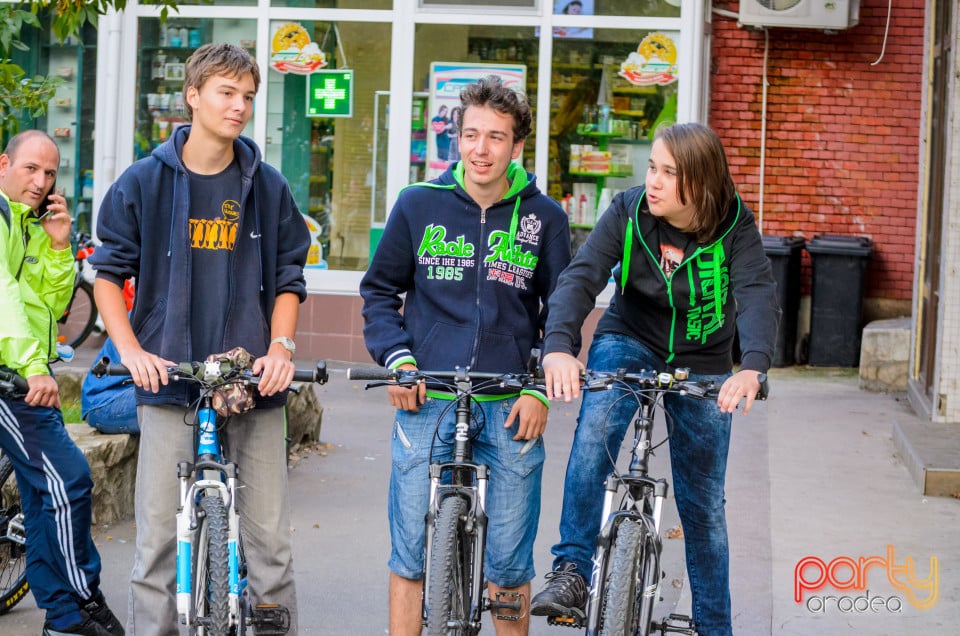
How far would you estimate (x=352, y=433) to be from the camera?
380 inches

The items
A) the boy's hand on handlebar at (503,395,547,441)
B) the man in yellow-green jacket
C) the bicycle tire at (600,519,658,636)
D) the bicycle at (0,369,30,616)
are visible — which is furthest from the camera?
the bicycle at (0,369,30,616)

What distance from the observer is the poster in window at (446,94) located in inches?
505

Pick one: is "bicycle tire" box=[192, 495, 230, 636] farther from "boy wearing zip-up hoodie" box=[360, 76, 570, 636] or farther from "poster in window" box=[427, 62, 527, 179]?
"poster in window" box=[427, 62, 527, 179]

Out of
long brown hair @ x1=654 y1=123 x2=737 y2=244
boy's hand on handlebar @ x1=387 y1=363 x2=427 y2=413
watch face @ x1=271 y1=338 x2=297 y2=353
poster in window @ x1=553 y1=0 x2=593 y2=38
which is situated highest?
poster in window @ x1=553 y1=0 x2=593 y2=38

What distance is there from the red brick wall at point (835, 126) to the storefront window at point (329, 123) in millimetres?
3417

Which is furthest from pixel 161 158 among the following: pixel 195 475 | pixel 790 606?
pixel 790 606

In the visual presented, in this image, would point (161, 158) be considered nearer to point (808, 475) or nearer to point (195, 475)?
point (195, 475)

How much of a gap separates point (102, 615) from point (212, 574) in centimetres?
133

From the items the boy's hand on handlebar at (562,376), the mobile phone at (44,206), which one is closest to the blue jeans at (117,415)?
the mobile phone at (44,206)

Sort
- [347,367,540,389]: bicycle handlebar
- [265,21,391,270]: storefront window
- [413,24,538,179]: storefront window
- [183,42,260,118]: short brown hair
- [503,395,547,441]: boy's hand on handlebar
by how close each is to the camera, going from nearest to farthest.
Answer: [347,367,540,389]: bicycle handlebar, [183,42,260,118]: short brown hair, [503,395,547,441]: boy's hand on handlebar, [413,24,538,179]: storefront window, [265,21,391,270]: storefront window

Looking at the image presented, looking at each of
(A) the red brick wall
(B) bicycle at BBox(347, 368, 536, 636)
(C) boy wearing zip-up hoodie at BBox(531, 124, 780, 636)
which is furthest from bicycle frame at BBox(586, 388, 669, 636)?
(A) the red brick wall

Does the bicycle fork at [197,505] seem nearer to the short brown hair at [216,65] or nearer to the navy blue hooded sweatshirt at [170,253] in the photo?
the navy blue hooded sweatshirt at [170,253]

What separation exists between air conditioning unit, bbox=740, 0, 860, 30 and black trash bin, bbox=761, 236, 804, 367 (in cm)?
205

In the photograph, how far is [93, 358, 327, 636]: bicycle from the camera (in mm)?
4047
